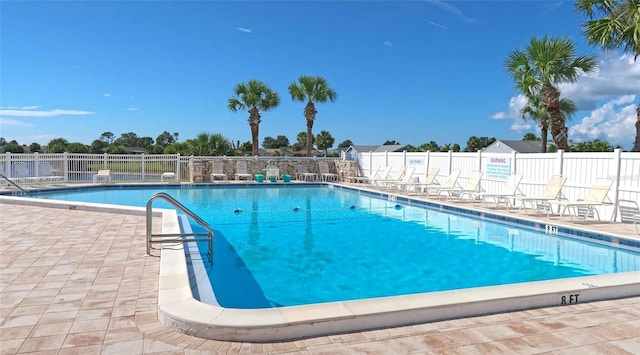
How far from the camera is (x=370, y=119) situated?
3331 centimetres

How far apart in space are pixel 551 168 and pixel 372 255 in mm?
6135

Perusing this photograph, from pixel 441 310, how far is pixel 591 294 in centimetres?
162

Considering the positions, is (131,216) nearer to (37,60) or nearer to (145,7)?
(145,7)

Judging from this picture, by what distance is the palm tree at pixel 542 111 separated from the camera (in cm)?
2466

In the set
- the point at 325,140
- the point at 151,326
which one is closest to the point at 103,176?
the point at 151,326

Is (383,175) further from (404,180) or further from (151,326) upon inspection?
(151,326)

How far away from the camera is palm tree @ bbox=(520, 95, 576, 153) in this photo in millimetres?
24656

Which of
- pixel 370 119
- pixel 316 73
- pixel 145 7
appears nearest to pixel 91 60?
pixel 145 7

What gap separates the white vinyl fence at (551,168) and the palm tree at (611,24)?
13.0 feet

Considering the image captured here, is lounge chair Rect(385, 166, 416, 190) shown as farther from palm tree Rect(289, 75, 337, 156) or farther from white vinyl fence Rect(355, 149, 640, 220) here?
palm tree Rect(289, 75, 337, 156)

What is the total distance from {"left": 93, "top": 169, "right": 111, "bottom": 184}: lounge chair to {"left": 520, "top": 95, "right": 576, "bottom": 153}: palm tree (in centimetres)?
2165

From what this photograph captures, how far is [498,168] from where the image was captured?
1223 cm

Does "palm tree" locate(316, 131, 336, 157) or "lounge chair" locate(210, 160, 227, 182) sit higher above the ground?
"palm tree" locate(316, 131, 336, 157)

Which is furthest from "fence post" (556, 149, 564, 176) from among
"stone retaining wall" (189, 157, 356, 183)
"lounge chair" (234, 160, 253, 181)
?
"lounge chair" (234, 160, 253, 181)
